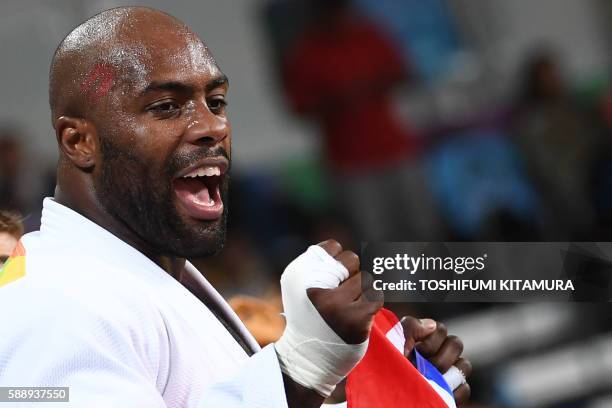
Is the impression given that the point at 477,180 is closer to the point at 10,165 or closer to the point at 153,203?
the point at 10,165

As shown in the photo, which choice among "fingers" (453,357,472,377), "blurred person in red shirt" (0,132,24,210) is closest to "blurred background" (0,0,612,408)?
"blurred person in red shirt" (0,132,24,210)

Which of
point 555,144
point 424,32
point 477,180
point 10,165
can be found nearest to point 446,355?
point 10,165

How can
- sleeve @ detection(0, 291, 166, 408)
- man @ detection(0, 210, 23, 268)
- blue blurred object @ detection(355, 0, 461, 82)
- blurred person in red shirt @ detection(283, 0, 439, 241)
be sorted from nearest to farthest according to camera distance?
sleeve @ detection(0, 291, 166, 408) → man @ detection(0, 210, 23, 268) → blurred person in red shirt @ detection(283, 0, 439, 241) → blue blurred object @ detection(355, 0, 461, 82)

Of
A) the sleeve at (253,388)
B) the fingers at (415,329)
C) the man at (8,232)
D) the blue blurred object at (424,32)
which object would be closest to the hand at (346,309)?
the sleeve at (253,388)

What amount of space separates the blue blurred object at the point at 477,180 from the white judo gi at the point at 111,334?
3.80m

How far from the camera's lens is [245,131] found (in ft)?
19.7

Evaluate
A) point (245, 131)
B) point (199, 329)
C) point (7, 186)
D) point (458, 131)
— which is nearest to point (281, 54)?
point (245, 131)

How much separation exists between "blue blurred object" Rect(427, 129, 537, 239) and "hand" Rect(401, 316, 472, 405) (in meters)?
3.49

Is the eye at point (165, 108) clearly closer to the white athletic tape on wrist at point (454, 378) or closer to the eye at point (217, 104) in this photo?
the eye at point (217, 104)

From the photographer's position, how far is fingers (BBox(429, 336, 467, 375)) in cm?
211

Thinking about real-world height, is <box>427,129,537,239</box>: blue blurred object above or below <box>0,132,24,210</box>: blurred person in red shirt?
above

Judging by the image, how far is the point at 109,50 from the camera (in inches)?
75.5

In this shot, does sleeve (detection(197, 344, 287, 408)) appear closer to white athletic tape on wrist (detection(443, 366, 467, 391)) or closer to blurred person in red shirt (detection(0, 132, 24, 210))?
white athletic tape on wrist (detection(443, 366, 467, 391))

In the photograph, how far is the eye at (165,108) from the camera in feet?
6.23
